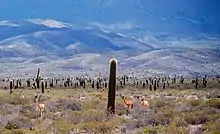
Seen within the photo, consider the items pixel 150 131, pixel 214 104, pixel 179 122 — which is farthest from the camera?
pixel 214 104

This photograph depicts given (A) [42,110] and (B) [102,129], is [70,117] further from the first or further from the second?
(B) [102,129]

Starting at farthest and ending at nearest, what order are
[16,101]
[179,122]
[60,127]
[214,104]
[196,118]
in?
[16,101] → [214,104] → [196,118] → [60,127] → [179,122]

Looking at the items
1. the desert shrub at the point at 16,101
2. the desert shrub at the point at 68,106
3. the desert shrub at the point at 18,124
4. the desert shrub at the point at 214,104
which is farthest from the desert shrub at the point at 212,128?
the desert shrub at the point at 16,101

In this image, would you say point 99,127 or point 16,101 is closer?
point 99,127

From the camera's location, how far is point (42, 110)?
23781 millimetres

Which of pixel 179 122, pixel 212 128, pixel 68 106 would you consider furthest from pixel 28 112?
pixel 212 128

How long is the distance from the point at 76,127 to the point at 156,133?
3.25 metres

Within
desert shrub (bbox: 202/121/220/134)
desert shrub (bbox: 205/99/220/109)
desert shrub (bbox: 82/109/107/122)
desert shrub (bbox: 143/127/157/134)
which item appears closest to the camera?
desert shrub (bbox: 202/121/220/134)

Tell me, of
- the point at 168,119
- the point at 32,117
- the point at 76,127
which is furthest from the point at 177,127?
the point at 32,117

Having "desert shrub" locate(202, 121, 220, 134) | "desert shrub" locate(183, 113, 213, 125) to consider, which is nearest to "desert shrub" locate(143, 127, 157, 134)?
"desert shrub" locate(202, 121, 220, 134)

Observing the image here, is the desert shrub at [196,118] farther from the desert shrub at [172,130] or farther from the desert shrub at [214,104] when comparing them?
the desert shrub at [214,104]

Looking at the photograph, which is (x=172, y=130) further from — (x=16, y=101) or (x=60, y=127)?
(x=16, y=101)

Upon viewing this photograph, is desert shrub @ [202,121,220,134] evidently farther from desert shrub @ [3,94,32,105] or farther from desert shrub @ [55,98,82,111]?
desert shrub @ [3,94,32,105]

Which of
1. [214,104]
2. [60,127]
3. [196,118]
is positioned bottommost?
[60,127]
